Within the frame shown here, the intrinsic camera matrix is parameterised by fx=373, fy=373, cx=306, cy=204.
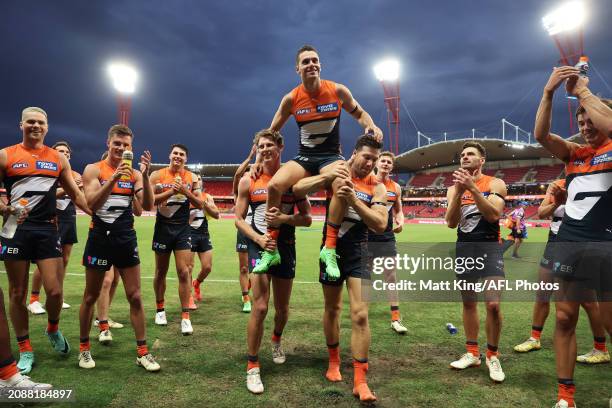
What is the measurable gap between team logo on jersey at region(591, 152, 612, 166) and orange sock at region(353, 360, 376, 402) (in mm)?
3155

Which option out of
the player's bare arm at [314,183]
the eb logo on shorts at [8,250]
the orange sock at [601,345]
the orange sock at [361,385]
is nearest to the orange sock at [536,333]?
the orange sock at [601,345]

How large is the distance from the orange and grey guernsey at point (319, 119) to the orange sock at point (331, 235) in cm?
113

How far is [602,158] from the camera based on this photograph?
3707 millimetres

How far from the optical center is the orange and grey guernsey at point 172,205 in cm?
663

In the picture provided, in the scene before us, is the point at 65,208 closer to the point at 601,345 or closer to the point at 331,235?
the point at 331,235

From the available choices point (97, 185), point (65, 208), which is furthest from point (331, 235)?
point (65, 208)

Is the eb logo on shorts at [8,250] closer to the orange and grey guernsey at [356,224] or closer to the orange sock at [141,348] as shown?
the orange sock at [141,348]

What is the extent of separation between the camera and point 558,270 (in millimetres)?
3838

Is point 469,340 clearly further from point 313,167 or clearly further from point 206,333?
point 206,333

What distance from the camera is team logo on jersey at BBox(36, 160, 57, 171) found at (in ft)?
15.9

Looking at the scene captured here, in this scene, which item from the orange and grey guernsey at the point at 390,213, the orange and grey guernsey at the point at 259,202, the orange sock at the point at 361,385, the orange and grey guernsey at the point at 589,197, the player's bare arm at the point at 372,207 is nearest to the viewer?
the orange and grey guernsey at the point at 589,197

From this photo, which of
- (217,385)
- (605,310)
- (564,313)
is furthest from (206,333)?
(605,310)

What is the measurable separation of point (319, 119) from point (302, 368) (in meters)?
3.29

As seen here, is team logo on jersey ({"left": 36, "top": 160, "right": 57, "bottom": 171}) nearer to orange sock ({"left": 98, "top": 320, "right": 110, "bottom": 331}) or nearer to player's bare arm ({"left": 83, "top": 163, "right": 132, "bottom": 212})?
player's bare arm ({"left": 83, "top": 163, "right": 132, "bottom": 212})
